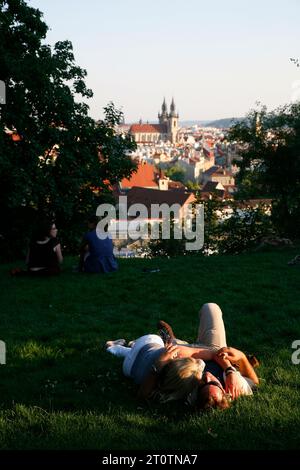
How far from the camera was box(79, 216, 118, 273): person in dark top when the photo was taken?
11.0 metres

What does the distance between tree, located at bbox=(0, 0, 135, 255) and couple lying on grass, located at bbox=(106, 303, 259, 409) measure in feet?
36.3

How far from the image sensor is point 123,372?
18.1 feet

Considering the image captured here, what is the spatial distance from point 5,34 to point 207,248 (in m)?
9.40

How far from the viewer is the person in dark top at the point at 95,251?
11023mm

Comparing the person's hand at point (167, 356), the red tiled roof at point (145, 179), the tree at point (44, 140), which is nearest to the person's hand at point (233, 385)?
the person's hand at point (167, 356)

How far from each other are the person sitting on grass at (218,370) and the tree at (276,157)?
49.4 feet

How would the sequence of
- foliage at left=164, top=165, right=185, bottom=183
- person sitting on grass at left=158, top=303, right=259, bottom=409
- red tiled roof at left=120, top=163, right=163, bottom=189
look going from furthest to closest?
foliage at left=164, top=165, right=185, bottom=183 < red tiled roof at left=120, top=163, right=163, bottom=189 < person sitting on grass at left=158, top=303, right=259, bottom=409
